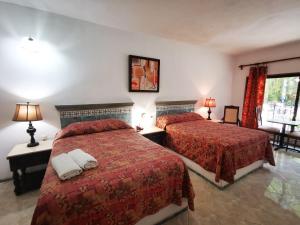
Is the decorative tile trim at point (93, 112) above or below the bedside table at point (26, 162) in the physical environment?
above

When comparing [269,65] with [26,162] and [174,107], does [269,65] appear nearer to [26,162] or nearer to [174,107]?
[174,107]

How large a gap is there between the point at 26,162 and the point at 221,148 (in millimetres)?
2581

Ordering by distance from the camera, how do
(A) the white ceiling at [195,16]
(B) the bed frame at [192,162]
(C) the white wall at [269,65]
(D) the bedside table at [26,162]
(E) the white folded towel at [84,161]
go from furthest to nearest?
1. (C) the white wall at [269,65]
2. (B) the bed frame at [192,162]
3. (A) the white ceiling at [195,16]
4. (D) the bedside table at [26,162]
5. (E) the white folded towel at [84,161]

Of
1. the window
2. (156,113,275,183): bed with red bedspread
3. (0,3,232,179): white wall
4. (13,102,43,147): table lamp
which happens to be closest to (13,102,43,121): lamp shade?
(13,102,43,147): table lamp

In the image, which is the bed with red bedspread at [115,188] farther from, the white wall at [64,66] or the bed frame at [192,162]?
the white wall at [64,66]

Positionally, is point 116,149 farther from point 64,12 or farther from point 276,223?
point 64,12

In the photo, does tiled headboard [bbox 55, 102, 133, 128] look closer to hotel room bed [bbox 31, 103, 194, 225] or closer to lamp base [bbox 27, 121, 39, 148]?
lamp base [bbox 27, 121, 39, 148]

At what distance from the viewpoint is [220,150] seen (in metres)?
2.11

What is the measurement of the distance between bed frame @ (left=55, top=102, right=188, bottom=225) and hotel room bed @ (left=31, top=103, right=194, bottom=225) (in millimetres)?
15

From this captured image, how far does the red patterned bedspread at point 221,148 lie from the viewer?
2.10 meters

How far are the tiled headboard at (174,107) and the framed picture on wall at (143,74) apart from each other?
0.40 m

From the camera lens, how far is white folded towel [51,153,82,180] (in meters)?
1.22

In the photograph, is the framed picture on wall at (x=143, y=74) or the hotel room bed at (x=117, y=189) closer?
the hotel room bed at (x=117, y=189)

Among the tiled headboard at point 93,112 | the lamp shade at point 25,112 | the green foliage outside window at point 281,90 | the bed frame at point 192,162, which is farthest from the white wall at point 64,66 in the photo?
the green foliage outside window at point 281,90
